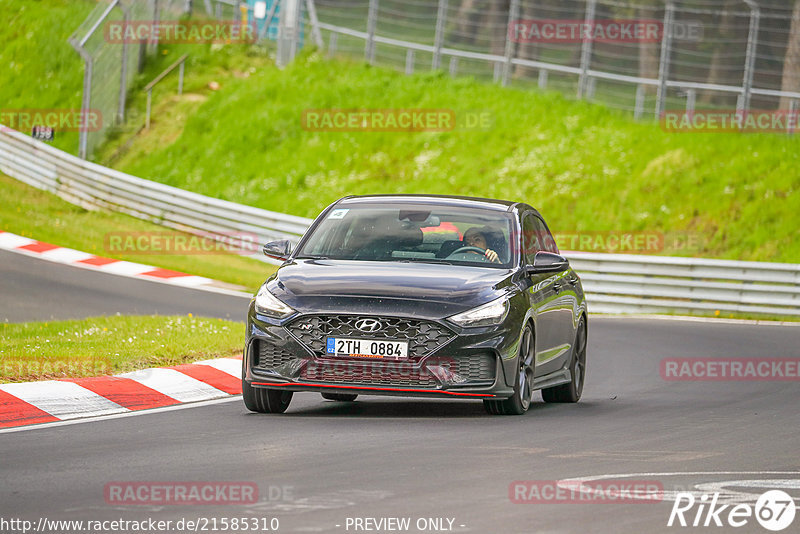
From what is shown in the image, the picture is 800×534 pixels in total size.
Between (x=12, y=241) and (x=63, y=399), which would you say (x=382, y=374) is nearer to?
(x=63, y=399)

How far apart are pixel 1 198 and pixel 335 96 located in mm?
9055

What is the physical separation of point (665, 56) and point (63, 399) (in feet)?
70.1

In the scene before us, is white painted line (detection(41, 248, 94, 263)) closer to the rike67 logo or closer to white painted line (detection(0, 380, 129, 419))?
white painted line (detection(0, 380, 129, 419))

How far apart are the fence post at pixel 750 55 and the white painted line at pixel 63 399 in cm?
2027

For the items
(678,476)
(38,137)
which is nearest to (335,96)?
(38,137)

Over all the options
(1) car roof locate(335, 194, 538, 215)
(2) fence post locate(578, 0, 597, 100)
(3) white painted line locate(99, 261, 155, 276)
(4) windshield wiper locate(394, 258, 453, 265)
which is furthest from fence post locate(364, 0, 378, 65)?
(4) windshield wiper locate(394, 258, 453, 265)

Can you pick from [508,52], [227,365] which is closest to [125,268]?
[227,365]

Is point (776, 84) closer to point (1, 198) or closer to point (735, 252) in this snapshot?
point (735, 252)

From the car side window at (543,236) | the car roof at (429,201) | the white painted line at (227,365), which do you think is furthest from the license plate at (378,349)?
the white painted line at (227,365)

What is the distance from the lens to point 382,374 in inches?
384

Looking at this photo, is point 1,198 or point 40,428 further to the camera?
point 1,198

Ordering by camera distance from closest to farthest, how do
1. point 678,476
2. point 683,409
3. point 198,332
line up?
point 678,476
point 683,409
point 198,332

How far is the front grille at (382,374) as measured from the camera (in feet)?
31.9

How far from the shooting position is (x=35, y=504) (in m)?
6.60
